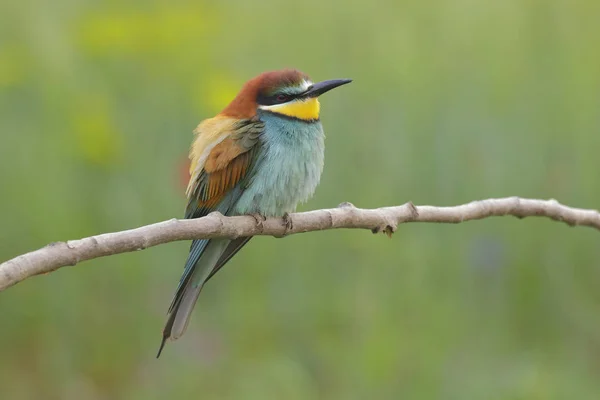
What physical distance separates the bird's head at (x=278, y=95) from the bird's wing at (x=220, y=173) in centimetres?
4

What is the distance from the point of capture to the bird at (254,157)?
6.57 feet

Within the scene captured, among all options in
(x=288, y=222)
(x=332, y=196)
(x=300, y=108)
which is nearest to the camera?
(x=288, y=222)

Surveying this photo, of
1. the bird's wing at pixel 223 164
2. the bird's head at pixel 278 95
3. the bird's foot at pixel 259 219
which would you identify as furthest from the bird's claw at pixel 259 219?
the bird's head at pixel 278 95

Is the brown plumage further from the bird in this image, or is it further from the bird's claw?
the bird's claw

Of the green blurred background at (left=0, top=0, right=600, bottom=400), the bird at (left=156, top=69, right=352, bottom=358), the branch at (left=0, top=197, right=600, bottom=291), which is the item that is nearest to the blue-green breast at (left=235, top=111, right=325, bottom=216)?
the bird at (left=156, top=69, right=352, bottom=358)

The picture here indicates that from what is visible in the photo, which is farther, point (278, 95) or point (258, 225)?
point (278, 95)

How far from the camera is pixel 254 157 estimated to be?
2031 millimetres

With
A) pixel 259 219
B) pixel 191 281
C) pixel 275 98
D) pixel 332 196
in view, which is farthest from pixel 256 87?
pixel 332 196

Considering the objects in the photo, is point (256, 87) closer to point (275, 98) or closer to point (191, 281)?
point (275, 98)

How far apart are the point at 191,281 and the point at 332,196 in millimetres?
1148

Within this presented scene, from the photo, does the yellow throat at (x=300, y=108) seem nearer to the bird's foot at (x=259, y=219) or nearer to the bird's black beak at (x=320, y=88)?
the bird's black beak at (x=320, y=88)

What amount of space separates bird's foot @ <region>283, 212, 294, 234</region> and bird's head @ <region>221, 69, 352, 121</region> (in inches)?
11.0

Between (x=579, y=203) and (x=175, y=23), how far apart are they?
5.46 ft

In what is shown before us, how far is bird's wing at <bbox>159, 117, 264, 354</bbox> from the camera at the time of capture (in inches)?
78.4
